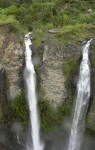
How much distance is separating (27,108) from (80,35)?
17.6 feet

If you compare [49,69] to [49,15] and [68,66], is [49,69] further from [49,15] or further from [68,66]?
[49,15]

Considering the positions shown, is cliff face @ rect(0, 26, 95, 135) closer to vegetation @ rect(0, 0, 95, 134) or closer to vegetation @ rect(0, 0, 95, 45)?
vegetation @ rect(0, 0, 95, 134)

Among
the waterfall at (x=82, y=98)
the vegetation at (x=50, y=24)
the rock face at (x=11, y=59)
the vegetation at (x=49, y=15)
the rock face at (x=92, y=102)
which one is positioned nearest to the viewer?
the rock face at (x=92, y=102)

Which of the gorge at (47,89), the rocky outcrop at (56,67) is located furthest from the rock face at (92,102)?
the rocky outcrop at (56,67)

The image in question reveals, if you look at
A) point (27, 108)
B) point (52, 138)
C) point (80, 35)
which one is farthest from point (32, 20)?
point (52, 138)

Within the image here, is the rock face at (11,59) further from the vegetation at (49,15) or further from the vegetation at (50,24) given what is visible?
the vegetation at (49,15)

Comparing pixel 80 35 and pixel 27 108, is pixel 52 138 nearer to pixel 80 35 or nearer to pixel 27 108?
pixel 27 108

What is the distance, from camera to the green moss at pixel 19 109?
59.7 ft

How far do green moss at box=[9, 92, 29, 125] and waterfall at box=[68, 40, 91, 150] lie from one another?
2919 millimetres

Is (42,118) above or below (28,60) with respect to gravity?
below

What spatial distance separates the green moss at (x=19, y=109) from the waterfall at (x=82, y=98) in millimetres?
2919

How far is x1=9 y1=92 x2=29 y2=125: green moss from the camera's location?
59.7 ft

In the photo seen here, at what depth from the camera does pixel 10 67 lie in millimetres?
17750

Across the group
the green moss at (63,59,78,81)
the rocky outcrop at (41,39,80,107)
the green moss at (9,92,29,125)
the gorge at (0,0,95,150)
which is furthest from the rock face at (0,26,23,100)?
the green moss at (63,59,78,81)
